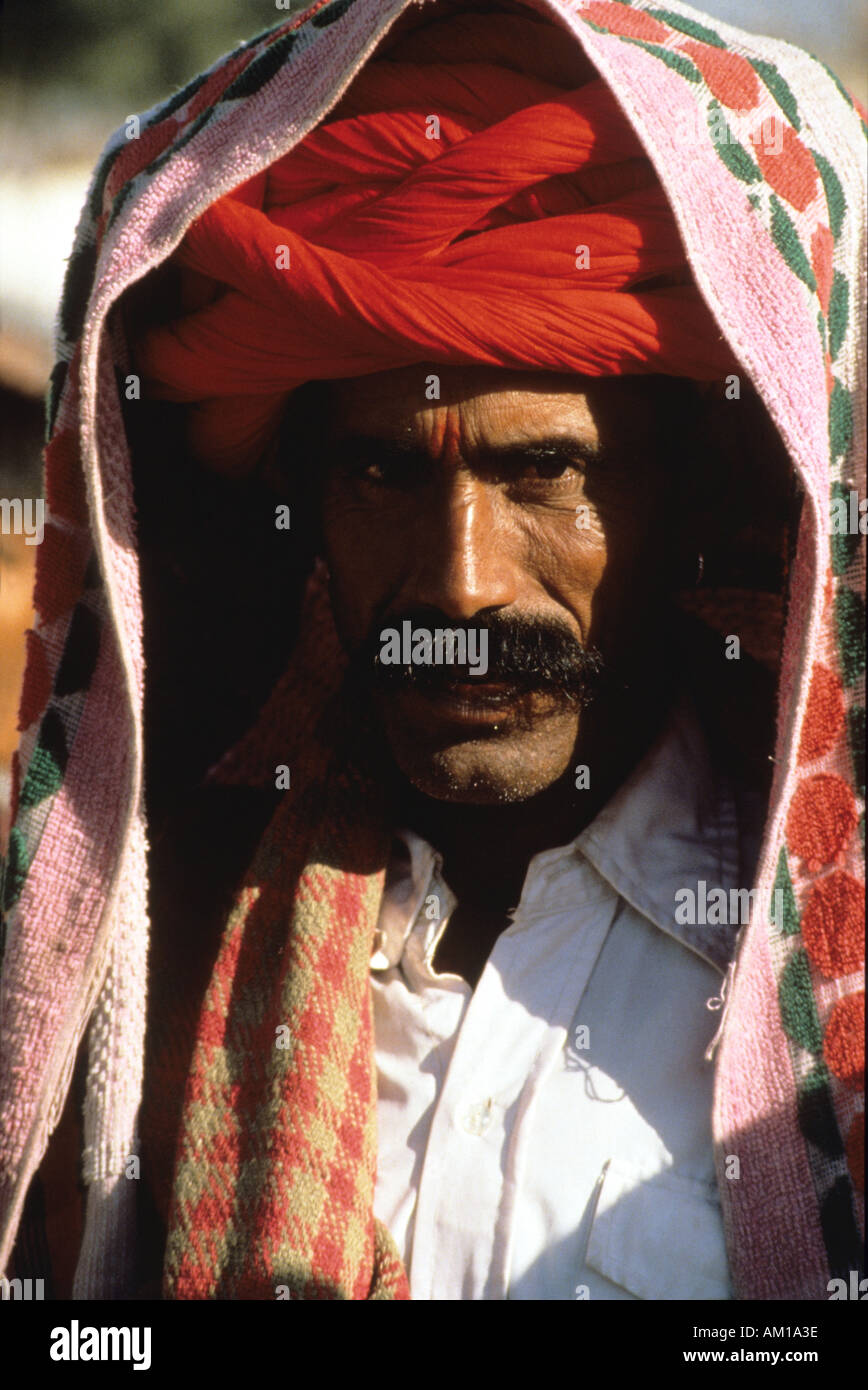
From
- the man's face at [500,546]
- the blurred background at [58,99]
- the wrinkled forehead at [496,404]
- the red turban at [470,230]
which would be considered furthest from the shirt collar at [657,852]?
the blurred background at [58,99]

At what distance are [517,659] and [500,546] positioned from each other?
6.5 inches

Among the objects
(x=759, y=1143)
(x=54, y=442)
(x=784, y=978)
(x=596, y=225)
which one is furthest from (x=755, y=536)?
(x=54, y=442)

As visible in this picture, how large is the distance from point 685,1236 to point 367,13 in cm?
165

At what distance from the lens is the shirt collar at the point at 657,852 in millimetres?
2033

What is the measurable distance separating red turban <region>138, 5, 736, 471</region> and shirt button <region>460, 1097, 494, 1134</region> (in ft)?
3.36

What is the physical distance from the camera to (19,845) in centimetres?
202

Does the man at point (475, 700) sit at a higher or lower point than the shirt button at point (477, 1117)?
higher

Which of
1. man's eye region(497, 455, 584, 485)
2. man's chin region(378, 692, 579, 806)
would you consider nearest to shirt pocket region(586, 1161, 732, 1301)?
man's chin region(378, 692, 579, 806)

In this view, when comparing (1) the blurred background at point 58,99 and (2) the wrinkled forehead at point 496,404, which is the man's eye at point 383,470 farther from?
(1) the blurred background at point 58,99

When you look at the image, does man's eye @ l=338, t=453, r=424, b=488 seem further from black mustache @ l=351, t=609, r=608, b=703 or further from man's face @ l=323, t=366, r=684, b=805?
black mustache @ l=351, t=609, r=608, b=703

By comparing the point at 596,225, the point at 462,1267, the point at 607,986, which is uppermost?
the point at 596,225

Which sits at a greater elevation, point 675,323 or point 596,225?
point 596,225

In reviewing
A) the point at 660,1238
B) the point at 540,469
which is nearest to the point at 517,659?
the point at 540,469

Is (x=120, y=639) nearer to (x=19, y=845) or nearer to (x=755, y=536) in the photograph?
(x=19, y=845)
